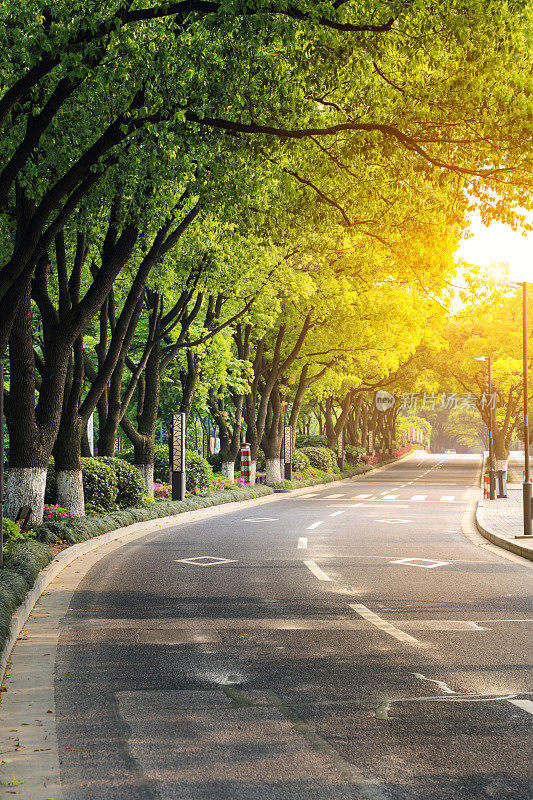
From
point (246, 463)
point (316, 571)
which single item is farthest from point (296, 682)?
point (246, 463)

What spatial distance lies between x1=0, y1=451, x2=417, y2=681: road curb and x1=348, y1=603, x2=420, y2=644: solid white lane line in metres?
3.49

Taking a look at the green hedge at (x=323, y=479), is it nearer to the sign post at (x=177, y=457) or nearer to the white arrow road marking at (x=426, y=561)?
the sign post at (x=177, y=457)

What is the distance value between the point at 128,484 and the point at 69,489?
488cm

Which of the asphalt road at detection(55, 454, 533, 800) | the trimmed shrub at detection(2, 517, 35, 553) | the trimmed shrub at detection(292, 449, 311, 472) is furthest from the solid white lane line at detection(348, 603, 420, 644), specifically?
the trimmed shrub at detection(292, 449, 311, 472)

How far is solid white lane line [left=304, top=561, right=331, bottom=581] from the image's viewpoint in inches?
494

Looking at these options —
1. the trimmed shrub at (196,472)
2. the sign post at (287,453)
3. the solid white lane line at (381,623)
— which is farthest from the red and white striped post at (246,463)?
the solid white lane line at (381,623)

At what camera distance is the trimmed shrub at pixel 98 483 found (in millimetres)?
20859

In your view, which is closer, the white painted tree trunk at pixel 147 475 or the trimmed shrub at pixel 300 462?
the white painted tree trunk at pixel 147 475

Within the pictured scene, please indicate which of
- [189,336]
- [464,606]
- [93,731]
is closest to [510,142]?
[464,606]

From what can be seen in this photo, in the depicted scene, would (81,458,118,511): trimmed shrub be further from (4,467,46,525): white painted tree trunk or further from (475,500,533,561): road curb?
(475,500,533,561): road curb

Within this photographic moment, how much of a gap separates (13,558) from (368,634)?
5.13m

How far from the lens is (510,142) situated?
11398 millimetres

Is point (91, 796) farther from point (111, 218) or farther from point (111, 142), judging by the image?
point (111, 218)

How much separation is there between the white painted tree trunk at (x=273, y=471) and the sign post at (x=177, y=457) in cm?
1290
